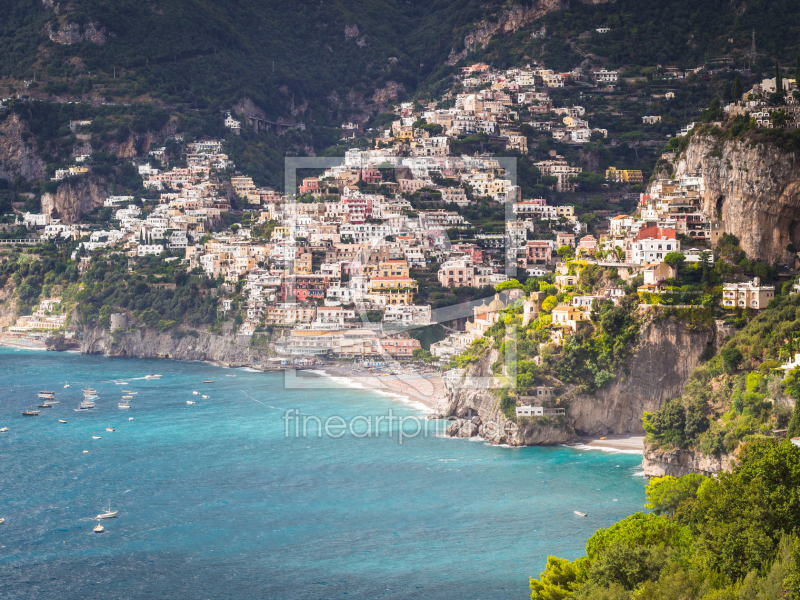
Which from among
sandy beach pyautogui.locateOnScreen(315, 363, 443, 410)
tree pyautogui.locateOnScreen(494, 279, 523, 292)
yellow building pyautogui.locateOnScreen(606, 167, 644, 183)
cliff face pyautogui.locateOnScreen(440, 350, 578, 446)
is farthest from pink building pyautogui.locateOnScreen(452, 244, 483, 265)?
cliff face pyautogui.locateOnScreen(440, 350, 578, 446)

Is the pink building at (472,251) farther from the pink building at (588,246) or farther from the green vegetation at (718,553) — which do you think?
the green vegetation at (718,553)

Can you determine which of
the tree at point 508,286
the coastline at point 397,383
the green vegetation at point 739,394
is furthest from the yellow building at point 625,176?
the green vegetation at point 739,394

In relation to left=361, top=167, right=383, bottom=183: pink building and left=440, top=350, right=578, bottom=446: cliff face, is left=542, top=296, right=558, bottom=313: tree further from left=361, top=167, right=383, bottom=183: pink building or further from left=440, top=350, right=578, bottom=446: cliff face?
left=361, top=167, right=383, bottom=183: pink building

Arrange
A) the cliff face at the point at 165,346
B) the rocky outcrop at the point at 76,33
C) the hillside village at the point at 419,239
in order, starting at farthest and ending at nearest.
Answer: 1. the rocky outcrop at the point at 76,33
2. the cliff face at the point at 165,346
3. the hillside village at the point at 419,239

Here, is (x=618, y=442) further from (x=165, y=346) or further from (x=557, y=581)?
(x=165, y=346)

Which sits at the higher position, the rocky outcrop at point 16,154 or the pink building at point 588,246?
the rocky outcrop at point 16,154

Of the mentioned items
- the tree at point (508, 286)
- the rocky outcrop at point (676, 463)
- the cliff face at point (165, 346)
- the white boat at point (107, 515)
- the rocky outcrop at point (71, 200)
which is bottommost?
the white boat at point (107, 515)
